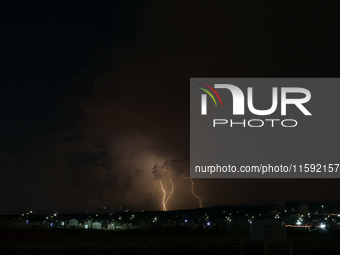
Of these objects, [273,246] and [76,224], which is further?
[76,224]

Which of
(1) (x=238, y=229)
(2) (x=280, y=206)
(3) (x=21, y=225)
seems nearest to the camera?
(1) (x=238, y=229)

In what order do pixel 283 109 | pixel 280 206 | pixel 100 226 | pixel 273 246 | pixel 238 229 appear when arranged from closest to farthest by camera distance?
pixel 283 109 < pixel 273 246 < pixel 238 229 < pixel 100 226 < pixel 280 206

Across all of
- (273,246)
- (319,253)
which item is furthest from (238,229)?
(319,253)

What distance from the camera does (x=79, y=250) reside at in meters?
29.6

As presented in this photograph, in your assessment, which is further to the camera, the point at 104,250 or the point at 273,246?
the point at 273,246

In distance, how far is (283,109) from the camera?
31.5 metres

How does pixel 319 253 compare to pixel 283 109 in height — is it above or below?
below

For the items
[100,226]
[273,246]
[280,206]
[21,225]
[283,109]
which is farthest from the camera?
[280,206]

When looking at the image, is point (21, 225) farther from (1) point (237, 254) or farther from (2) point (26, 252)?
(1) point (237, 254)

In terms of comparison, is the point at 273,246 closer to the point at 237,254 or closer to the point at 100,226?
the point at 237,254

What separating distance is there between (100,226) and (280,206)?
5165 cm

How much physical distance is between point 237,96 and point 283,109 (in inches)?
157

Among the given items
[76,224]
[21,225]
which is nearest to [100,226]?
[76,224]

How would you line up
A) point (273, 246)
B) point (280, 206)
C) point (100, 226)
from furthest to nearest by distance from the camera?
point (280, 206)
point (100, 226)
point (273, 246)
